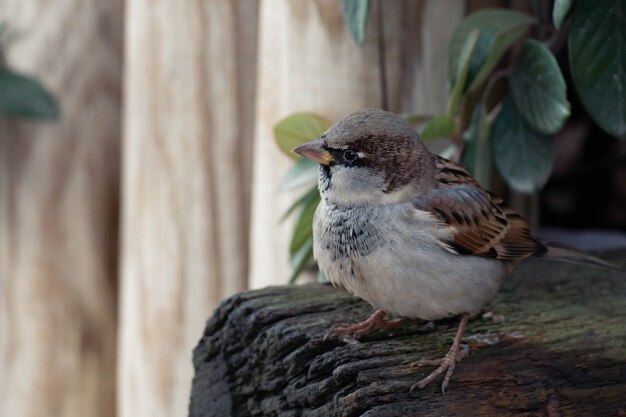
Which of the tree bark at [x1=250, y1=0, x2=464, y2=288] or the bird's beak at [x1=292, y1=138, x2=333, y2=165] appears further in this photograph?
the tree bark at [x1=250, y1=0, x2=464, y2=288]

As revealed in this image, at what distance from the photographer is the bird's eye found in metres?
2.13

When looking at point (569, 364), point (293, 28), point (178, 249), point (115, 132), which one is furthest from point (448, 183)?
point (115, 132)

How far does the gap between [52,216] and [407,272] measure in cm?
204

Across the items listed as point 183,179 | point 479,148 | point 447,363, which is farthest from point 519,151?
point 183,179

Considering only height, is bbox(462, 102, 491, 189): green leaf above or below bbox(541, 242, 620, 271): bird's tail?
above

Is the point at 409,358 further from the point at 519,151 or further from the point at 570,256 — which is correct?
the point at 519,151

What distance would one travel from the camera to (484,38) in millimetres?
Result: 2537

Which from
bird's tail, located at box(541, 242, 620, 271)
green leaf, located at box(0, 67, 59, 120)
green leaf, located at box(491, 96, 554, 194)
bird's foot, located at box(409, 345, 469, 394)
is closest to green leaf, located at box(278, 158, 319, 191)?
green leaf, located at box(491, 96, 554, 194)

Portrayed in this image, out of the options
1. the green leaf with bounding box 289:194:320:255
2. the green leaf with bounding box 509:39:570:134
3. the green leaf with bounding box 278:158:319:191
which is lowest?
the green leaf with bounding box 289:194:320:255

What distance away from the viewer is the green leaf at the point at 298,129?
2512 mm

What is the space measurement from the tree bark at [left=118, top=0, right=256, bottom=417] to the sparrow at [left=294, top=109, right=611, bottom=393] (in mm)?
1089

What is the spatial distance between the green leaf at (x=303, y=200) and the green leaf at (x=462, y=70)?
459 mm

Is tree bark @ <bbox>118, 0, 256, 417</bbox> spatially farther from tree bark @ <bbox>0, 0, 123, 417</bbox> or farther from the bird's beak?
the bird's beak

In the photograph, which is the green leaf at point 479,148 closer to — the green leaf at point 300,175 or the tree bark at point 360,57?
the tree bark at point 360,57
